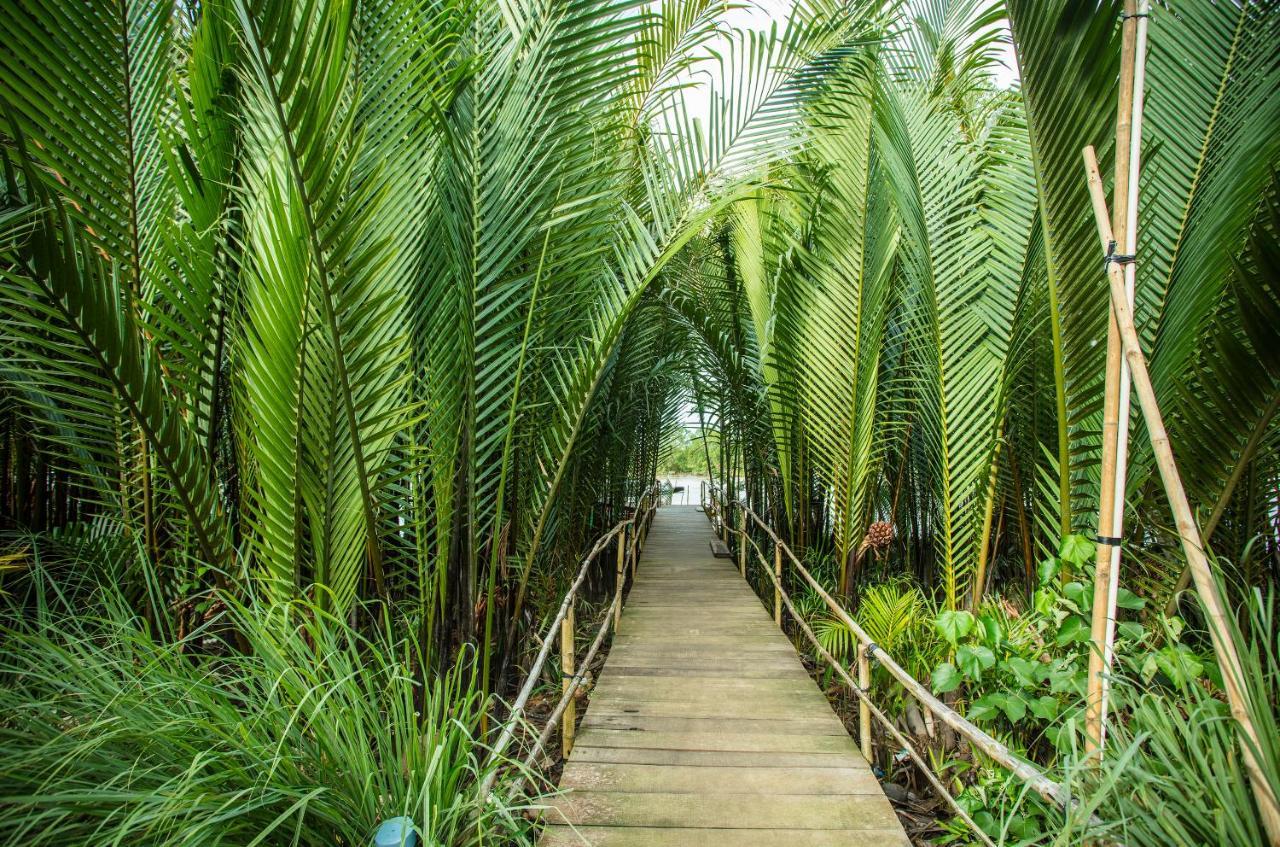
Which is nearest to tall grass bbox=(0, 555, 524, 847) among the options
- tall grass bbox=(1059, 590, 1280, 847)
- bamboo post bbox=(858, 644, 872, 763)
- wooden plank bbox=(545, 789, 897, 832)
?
wooden plank bbox=(545, 789, 897, 832)

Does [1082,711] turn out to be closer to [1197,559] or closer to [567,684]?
[1197,559]

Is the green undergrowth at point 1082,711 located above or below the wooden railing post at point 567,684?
above

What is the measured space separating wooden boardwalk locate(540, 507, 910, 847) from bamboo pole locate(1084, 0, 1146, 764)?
0.79m

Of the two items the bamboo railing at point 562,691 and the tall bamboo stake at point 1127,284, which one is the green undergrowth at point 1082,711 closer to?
the tall bamboo stake at point 1127,284

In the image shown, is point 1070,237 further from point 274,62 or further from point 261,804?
point 261,804

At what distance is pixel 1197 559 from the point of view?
894mm

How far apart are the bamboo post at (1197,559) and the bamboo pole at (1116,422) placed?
4 centimetres

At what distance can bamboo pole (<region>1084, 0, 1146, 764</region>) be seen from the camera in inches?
43.4

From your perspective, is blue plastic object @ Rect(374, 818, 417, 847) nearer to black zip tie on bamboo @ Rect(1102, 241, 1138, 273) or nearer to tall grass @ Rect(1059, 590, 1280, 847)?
tall grass @ Rect(1059, 590, 1280, 847)

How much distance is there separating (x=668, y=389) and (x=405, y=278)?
467 centimetres

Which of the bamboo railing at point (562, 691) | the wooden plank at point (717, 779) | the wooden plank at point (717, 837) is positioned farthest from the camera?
the wooden plank at point (717, 779)

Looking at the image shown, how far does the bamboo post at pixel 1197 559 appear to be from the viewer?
747mm

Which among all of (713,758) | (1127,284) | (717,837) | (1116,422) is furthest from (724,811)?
(1127,284)

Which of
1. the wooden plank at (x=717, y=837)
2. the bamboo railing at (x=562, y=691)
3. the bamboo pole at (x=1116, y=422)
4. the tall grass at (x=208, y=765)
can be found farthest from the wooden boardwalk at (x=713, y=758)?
the bamboo pole at (x=1116, y=422)
